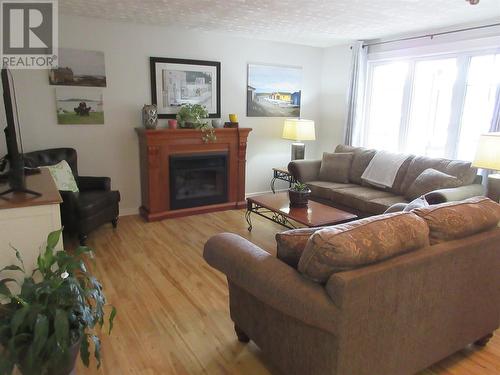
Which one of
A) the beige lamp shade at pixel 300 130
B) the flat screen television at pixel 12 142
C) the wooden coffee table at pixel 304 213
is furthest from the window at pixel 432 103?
the flat screen television at pixel 12 142

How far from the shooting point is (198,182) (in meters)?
4.99

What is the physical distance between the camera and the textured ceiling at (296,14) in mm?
3381

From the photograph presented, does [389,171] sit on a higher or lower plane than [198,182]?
higher

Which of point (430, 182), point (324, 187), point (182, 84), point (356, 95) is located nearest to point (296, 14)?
point (182, 84)

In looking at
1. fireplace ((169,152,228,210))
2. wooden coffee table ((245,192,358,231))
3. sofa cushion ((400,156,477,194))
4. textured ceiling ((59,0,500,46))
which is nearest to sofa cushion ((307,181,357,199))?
wooden coffee table ((245,192,358,231))

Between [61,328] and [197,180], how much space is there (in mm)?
3512

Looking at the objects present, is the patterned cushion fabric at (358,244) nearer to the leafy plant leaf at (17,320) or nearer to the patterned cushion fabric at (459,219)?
the patterned cushion fabric at (459,219)

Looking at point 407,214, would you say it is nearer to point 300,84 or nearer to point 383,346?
point 383,346

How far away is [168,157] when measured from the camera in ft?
14.9

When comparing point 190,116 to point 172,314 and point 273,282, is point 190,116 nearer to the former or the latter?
point 172,314

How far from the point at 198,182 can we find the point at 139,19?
210 centimetres

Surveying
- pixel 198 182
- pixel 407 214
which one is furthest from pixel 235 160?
pixel 407 214

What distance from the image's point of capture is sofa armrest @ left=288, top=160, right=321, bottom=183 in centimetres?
486

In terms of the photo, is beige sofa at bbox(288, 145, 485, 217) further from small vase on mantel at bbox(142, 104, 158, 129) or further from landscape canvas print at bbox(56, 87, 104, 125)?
landscape canvas print at bbox(56, 87, 104, 125)
